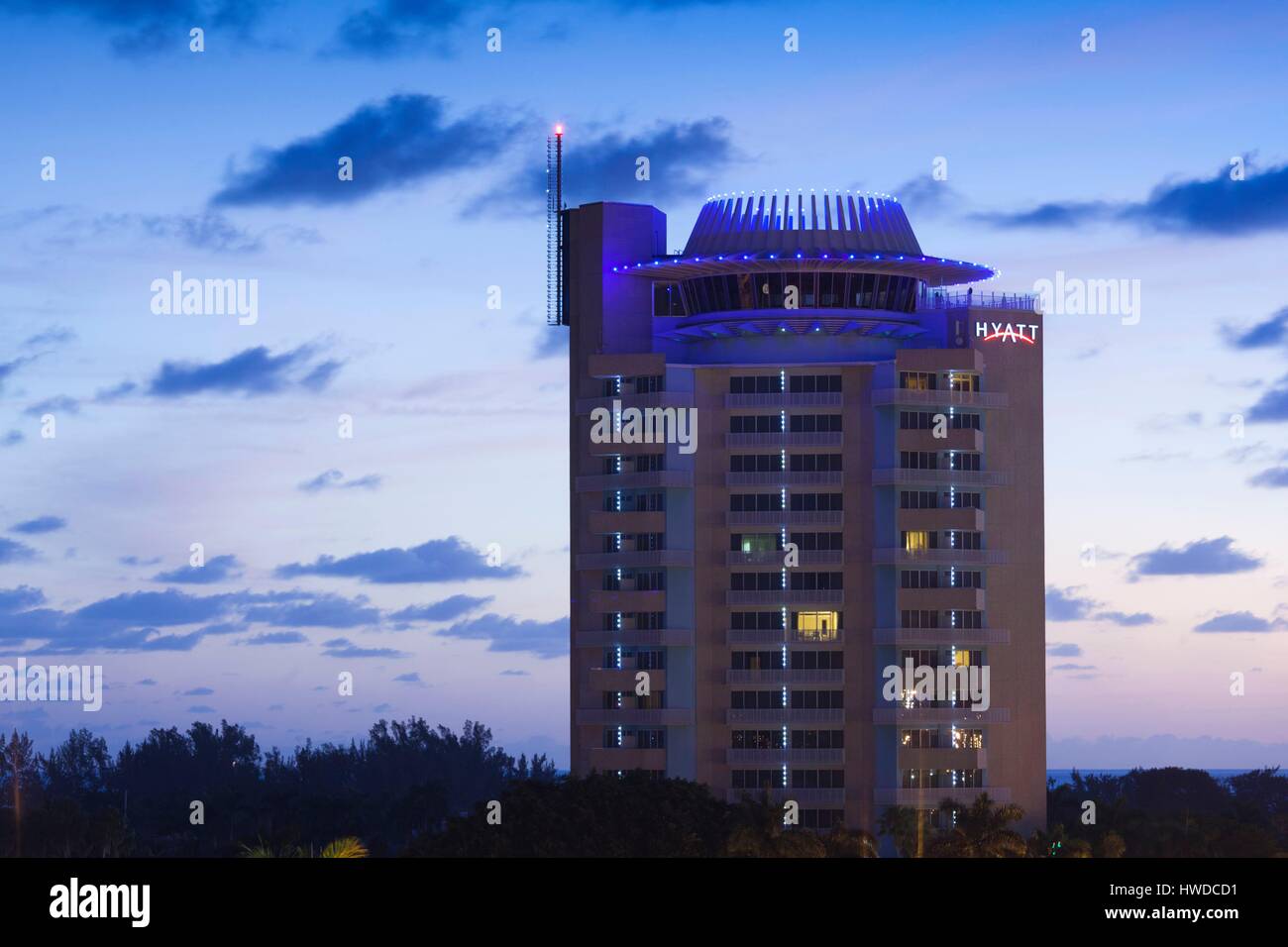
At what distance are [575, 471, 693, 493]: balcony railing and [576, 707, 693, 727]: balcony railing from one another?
62.1ft

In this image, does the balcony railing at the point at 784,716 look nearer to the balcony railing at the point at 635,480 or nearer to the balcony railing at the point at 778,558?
the balcony railing at the point at 778,558

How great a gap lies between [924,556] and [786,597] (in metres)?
12.1

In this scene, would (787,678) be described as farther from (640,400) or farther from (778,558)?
(640,400)

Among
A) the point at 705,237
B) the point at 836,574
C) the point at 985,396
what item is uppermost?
the point at 705,237

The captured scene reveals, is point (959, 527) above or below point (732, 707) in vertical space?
→ above

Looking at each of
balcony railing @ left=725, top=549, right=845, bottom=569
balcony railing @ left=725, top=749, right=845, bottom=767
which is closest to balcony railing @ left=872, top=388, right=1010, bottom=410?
balcony railing @ left=725, top=549, right=845, bottom=569

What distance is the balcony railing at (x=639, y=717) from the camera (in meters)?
178

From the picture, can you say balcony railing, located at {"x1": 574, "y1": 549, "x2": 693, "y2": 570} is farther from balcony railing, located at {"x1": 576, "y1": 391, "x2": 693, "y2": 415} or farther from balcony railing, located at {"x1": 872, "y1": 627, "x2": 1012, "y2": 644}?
balcony railing, located at {"x1": 872, "y1": 627, "x2": 1012, "y2": 644}

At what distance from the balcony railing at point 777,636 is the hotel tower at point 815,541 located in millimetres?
200

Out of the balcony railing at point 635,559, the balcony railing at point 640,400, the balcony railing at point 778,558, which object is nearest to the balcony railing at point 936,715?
the balcony railing at point 778,558
